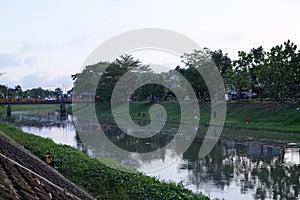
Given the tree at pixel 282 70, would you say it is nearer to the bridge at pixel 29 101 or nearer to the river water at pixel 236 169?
the river water at pixel 236 169

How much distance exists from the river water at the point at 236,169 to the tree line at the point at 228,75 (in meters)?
12.3

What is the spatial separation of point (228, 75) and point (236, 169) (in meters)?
27.4

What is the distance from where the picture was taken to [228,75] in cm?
4222

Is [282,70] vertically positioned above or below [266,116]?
above

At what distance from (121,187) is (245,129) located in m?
22.5

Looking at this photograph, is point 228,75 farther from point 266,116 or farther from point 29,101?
point 29,101

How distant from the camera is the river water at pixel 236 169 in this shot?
12382 millimetres

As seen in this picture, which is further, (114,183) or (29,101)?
(29,101)

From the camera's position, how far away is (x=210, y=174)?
1494 centimetres

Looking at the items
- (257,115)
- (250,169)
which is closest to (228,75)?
(257,115)

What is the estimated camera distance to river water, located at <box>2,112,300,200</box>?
1238 centimetres

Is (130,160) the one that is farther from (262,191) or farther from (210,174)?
(262,191)

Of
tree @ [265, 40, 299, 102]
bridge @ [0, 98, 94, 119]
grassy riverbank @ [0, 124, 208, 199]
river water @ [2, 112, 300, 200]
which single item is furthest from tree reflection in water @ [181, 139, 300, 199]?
bridge @ [0, 98, 94, 119]

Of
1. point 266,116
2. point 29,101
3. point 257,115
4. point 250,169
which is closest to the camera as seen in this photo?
point 250,169
